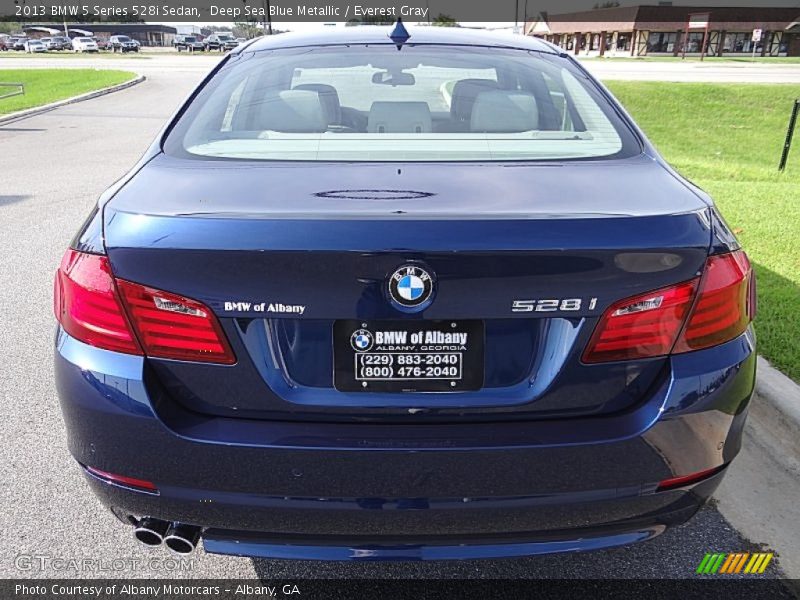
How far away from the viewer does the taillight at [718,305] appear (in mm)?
1816

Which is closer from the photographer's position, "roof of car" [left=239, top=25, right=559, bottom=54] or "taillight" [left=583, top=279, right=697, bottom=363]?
"taillight" [left=583, top=279, right=697, bottom=363]

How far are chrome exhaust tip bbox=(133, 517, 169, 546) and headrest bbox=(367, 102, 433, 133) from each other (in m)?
1.64

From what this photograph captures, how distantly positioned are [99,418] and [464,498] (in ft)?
3.13

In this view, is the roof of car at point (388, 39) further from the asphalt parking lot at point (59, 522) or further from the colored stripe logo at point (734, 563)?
the colored stripe logo at point (734, 563)

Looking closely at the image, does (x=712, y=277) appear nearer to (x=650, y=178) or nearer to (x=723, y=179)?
(x=650, y=178)

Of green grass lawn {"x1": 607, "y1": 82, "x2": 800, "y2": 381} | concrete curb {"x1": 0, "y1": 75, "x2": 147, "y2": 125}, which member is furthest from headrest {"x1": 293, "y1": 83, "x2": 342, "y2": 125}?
concrete curb {"x1": 0, "y1": 75, "x2": 147, "y2": 125}

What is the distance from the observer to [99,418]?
185cm

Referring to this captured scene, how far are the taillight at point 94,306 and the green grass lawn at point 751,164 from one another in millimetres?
3258

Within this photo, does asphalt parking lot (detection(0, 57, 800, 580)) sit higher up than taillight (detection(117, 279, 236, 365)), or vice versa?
taillight (detection(117, 279, 236, 365))

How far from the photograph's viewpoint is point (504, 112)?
284 cm

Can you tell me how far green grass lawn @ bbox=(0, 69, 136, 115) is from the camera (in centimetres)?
1880

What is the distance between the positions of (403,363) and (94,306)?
0.80 metres

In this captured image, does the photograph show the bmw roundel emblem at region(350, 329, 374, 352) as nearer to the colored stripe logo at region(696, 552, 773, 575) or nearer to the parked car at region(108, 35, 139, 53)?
the colored stripe logo at region(696, 552, 773, 575)

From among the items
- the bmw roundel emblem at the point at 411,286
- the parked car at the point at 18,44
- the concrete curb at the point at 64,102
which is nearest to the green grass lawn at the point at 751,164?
the bmw roundel emblem at the point at 411,286
